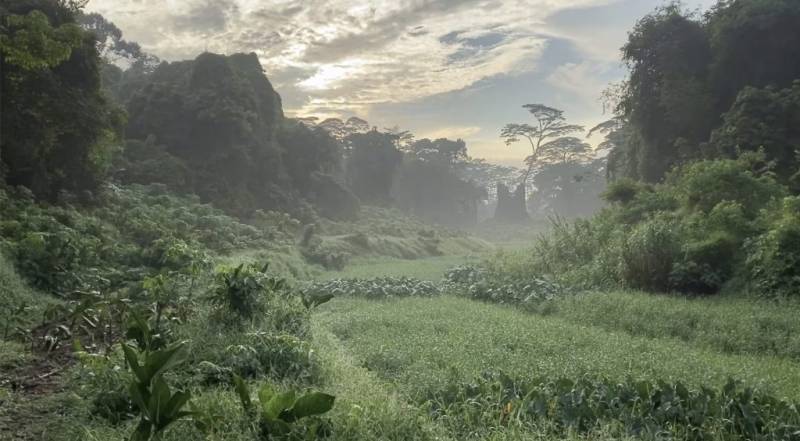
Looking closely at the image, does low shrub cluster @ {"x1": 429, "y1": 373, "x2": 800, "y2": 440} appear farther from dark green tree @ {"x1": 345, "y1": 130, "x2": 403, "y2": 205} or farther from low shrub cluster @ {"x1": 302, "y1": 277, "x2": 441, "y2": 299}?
dark green tree @ {"x1": 345, "y1": 130, "x2": 403, "y2": 205}

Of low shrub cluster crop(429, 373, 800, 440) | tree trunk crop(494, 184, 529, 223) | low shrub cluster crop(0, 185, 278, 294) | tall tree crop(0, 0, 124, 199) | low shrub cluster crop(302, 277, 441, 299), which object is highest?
tall tree crop(0, 0, 124, 199)

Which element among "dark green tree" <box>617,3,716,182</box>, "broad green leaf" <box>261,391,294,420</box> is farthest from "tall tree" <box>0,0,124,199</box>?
"dark green tree" <box>617,3,716,182</box>

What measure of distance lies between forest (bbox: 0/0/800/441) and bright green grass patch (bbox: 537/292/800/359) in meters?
0.05

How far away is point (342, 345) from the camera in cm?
750

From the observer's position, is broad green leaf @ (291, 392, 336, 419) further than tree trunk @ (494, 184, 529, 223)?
No

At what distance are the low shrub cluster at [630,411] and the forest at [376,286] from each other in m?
0.03

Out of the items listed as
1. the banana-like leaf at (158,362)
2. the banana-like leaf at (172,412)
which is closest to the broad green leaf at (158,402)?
the banana-like leaf at (172,412)

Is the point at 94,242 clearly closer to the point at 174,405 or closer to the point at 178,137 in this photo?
the point at 174,405

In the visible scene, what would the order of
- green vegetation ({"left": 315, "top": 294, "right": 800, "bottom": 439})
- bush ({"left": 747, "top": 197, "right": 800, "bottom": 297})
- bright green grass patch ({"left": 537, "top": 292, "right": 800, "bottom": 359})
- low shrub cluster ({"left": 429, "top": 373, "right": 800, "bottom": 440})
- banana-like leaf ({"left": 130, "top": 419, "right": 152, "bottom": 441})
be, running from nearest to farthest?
banana-like leaf ({"left": 130, "top": 419, "right": 152, "bottom": 441}) → low shrub cluster ({"left": 429, "top": 373, "right": 800, "bottom": 440}) → green vegetation ({"left": 315, "top": 294, "right": 800, "bottom": 439}) → bright green grass patch ({"left": 537, "top": 292, "right": 800, "bottom": 359}) → bush ({"left": 747, "top": 197, "right": 800, "bottom": 297})

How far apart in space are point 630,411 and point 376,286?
8.94m

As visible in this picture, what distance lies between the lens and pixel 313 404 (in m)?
3.56

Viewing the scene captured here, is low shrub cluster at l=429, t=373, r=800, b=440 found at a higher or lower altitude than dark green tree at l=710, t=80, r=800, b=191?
lower

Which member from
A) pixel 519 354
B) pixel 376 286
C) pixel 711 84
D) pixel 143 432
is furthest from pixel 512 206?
pixel 143 432

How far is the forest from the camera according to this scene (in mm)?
4250
